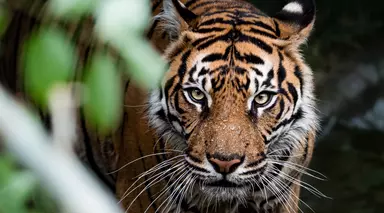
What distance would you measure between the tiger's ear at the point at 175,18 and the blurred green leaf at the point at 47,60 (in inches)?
92.4

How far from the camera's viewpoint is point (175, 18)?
11.3 ft

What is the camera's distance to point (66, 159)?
1.01 meters

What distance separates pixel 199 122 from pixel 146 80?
7.13 feet

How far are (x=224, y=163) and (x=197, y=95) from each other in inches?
12.7

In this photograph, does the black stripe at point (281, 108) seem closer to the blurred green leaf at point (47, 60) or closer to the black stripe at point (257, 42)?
the black stripe at point (257, 42)

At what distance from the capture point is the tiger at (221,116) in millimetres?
3184

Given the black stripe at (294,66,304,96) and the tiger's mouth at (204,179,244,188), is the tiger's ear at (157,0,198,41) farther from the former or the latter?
the tiger's mouth at (204,179,244,188)

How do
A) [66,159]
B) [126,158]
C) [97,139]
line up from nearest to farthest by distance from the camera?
[66,159] → [126,158] → [97,139]

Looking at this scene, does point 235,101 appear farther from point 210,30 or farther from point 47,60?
point 47,60

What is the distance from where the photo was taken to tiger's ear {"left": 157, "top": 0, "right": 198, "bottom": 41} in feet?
11.2

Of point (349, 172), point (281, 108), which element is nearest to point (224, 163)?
point (281, 108)

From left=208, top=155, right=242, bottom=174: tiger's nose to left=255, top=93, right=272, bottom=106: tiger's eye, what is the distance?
0.26 m

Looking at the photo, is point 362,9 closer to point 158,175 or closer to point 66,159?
point 158,175

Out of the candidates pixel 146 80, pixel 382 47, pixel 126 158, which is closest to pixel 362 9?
pixel 382 47
